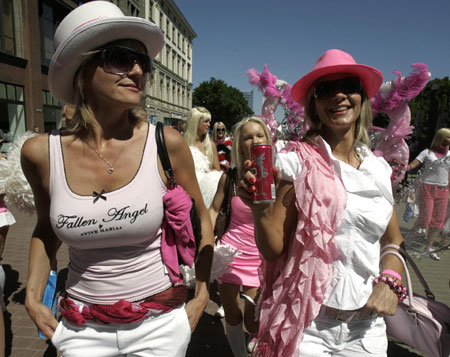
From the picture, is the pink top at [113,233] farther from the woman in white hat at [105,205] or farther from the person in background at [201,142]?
the person in background at [201,142]

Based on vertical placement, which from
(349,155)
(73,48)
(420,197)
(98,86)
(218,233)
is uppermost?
(73,48)

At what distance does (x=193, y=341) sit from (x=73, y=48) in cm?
275

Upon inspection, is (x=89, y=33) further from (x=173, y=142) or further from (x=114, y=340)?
(x=114, y=340)

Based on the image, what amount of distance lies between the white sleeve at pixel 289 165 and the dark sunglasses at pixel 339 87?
42 centimetres

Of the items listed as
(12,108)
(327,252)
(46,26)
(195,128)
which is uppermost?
(46,26)

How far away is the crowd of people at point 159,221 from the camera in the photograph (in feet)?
4.43

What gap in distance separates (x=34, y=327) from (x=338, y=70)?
3534 mm

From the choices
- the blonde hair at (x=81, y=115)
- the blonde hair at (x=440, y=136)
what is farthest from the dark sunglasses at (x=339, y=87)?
the blonde hair at (x=440, y=136)

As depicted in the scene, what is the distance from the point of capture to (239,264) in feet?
8.62

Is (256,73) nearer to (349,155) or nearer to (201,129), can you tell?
→ (201,129)

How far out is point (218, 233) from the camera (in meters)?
2.87

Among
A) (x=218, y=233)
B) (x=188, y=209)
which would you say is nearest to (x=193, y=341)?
(x=218, y=233)

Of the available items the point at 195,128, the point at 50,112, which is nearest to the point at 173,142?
the point at 195,128

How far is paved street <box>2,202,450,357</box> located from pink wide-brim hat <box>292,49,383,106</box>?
120 centimetres
